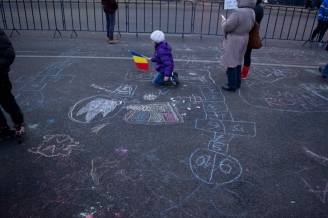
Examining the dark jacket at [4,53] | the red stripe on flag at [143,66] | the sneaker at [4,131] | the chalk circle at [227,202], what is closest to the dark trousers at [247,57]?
the red stripe on flag at [143,66]

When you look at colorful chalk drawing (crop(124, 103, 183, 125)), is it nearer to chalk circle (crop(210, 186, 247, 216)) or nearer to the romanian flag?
chalk circle (crop(210, 186, 247, 216))

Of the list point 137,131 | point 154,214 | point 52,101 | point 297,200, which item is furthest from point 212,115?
point 52,101

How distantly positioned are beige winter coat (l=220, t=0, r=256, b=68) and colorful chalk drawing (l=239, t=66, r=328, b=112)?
0.76 metres

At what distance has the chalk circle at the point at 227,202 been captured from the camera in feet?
8.19

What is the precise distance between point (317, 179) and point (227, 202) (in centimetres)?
115

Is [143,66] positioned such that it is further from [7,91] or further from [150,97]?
[7,91]

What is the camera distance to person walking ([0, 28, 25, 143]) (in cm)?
302

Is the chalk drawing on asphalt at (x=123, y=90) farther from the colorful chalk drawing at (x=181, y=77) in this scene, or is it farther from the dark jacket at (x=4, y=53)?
the dark jacket at (x=4, y=53)

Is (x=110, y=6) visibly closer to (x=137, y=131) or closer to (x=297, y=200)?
(x=137, y=131)

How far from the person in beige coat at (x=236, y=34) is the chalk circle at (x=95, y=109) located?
83.3 inches

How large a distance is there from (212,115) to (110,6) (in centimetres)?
564

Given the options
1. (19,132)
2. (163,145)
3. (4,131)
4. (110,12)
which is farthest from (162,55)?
(110,12)

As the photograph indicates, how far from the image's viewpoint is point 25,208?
246 cm

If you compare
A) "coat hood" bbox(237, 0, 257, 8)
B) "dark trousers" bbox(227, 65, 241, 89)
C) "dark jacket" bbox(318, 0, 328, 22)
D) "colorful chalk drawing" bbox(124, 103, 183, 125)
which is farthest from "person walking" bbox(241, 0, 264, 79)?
"dark jacket" bbox(318, 0, 328, 22)
